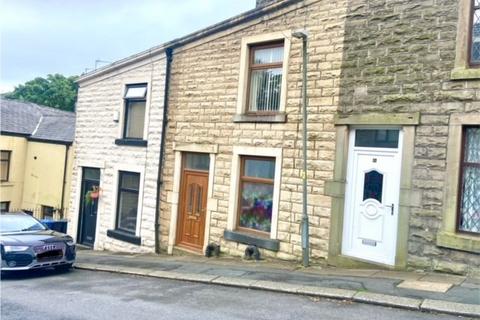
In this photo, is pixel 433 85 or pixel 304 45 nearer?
pixel 433 85

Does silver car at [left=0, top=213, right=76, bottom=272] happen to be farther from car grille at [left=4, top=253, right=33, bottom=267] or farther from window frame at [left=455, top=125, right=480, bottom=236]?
window frame at [left=455, top=125, right=480, bottom=236]

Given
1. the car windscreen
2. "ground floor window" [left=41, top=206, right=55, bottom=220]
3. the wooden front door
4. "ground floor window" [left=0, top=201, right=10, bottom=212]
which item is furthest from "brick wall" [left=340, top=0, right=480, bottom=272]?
"ground floor window" [left=0, top=201, right=10, bottom=212]

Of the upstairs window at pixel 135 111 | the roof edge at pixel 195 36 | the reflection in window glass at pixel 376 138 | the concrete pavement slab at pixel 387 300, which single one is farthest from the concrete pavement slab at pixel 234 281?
the upstairs window at pixel 135 111

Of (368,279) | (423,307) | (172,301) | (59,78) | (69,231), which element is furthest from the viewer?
(59,78)

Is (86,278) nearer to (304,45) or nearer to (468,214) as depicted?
(304,45)

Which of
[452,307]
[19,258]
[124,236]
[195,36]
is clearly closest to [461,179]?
[452,307]

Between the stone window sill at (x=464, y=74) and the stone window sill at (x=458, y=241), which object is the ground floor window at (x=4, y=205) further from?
the stone window sill at (x=464, y=74)

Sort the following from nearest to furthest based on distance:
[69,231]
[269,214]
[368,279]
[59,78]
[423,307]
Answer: [423,307] → [368,279] → [269,214] → [69,231] → [59,78]

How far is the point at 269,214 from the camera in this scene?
A: 1109 cm

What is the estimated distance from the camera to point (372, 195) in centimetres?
942

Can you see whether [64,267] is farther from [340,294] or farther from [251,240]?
[340,294]

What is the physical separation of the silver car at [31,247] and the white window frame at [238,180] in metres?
3.67

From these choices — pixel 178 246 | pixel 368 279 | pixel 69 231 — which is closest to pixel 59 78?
pixel 69 231

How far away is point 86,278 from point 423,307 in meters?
6.58
